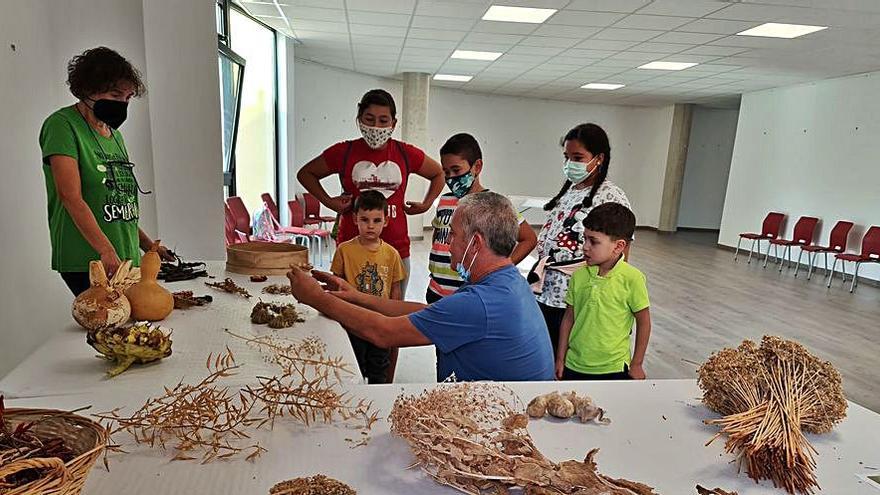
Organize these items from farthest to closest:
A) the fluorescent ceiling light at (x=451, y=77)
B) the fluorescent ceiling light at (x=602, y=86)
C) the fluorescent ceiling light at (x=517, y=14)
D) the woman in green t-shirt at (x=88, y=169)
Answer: the fluorescent ceiling light at (x=602, y=86) < the fluorescent ceiling light at (x=451, y=77) < the fluorescent ceiling light at (x=517, y=14) < the woman in green t-shirt at (x=88, y=169)

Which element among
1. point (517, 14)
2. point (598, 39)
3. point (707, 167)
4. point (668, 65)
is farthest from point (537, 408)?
point (707, 167)

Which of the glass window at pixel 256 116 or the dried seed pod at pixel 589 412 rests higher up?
the glass window at pixel 256 116

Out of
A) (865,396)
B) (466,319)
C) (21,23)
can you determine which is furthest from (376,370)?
(865,396)

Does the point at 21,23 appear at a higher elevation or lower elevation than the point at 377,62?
lower

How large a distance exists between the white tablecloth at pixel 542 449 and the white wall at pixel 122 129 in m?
1.06

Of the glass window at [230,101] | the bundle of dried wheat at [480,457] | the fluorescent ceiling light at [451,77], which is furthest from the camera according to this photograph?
the fluorescent ceiling light at [451,77]

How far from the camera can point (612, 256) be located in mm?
2102

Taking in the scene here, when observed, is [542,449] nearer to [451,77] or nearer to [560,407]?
[560,407]

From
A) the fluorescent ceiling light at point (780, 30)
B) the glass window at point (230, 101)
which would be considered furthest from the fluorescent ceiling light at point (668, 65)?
the glass window at point (230, 101)

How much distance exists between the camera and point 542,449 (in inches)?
40.3

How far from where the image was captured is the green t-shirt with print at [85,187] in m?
1.81

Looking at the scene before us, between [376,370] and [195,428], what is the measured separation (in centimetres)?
150

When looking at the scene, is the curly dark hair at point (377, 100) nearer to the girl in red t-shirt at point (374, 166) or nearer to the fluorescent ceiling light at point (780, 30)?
the girl in red t-shirt at point (374, 166)

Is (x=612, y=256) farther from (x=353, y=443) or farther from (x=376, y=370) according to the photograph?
(x=353, y=443)
